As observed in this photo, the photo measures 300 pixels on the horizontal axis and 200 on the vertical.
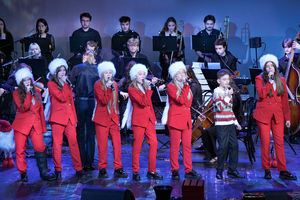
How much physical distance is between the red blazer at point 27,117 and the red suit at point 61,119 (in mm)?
177

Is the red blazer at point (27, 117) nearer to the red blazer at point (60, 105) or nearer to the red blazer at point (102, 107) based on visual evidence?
the red blazer at point (60, 105)

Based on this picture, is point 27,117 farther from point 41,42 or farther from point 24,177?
point 41,42

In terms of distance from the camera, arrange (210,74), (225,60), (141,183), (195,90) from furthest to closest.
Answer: (225,60) < (210,74) < (195,90) < (141,183)

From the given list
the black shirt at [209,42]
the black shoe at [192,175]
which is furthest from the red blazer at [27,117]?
the black shirt at [209,42]

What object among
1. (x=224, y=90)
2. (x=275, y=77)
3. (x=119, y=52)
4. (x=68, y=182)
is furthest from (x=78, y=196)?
(x=119, y=52)

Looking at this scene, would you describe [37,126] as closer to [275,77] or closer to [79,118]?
[79,118]

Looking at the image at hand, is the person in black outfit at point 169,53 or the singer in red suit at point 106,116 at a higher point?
the person in black outfit at point 169,53

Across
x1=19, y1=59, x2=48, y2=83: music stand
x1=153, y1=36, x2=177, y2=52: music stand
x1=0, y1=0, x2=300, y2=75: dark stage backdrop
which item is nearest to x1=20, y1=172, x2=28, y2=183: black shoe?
x1=19, y1=59, x2=48, y2=83: music stand

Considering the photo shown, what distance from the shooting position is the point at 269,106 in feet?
20.2

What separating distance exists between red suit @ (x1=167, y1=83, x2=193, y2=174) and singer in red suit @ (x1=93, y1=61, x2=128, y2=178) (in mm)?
718

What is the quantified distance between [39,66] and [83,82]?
156 cm

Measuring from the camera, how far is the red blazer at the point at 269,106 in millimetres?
6148

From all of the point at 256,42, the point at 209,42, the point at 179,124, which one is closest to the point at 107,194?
the point at 179,124

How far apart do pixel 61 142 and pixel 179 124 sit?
1.55 metres
